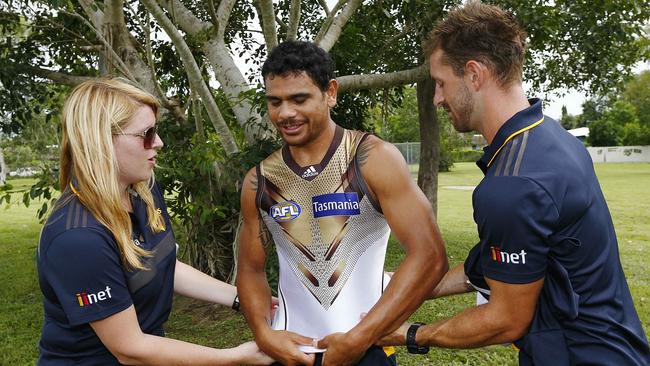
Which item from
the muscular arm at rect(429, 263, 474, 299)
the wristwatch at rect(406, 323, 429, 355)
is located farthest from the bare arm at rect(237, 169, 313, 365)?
the muscular arm at rect(429, 263, 474, 299)

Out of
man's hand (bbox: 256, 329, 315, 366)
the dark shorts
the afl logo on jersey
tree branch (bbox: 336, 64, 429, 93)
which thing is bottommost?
the dark shorts

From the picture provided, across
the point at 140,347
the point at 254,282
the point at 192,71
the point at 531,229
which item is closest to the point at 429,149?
the point at 192,71

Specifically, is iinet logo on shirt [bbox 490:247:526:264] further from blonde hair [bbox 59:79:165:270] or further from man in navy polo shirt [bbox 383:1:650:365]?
blonde hair [bbox 59:79:165:270]

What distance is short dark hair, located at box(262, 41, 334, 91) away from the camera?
8.86ft

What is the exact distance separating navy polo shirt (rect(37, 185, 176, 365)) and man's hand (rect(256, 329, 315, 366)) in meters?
0.56

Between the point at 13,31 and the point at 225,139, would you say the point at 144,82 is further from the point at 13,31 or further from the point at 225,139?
the point at 13,31

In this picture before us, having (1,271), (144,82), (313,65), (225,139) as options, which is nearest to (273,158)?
(313,65)

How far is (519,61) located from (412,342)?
49.7 inches

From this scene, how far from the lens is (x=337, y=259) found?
2.66 meters

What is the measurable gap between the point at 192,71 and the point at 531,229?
3.82 m

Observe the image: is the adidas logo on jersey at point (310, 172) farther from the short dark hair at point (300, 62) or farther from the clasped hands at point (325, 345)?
the clasped hands at point (325, 345)

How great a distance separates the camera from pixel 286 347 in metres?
2.55

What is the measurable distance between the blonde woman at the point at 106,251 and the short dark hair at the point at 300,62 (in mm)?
624

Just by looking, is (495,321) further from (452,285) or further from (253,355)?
(253,355)
